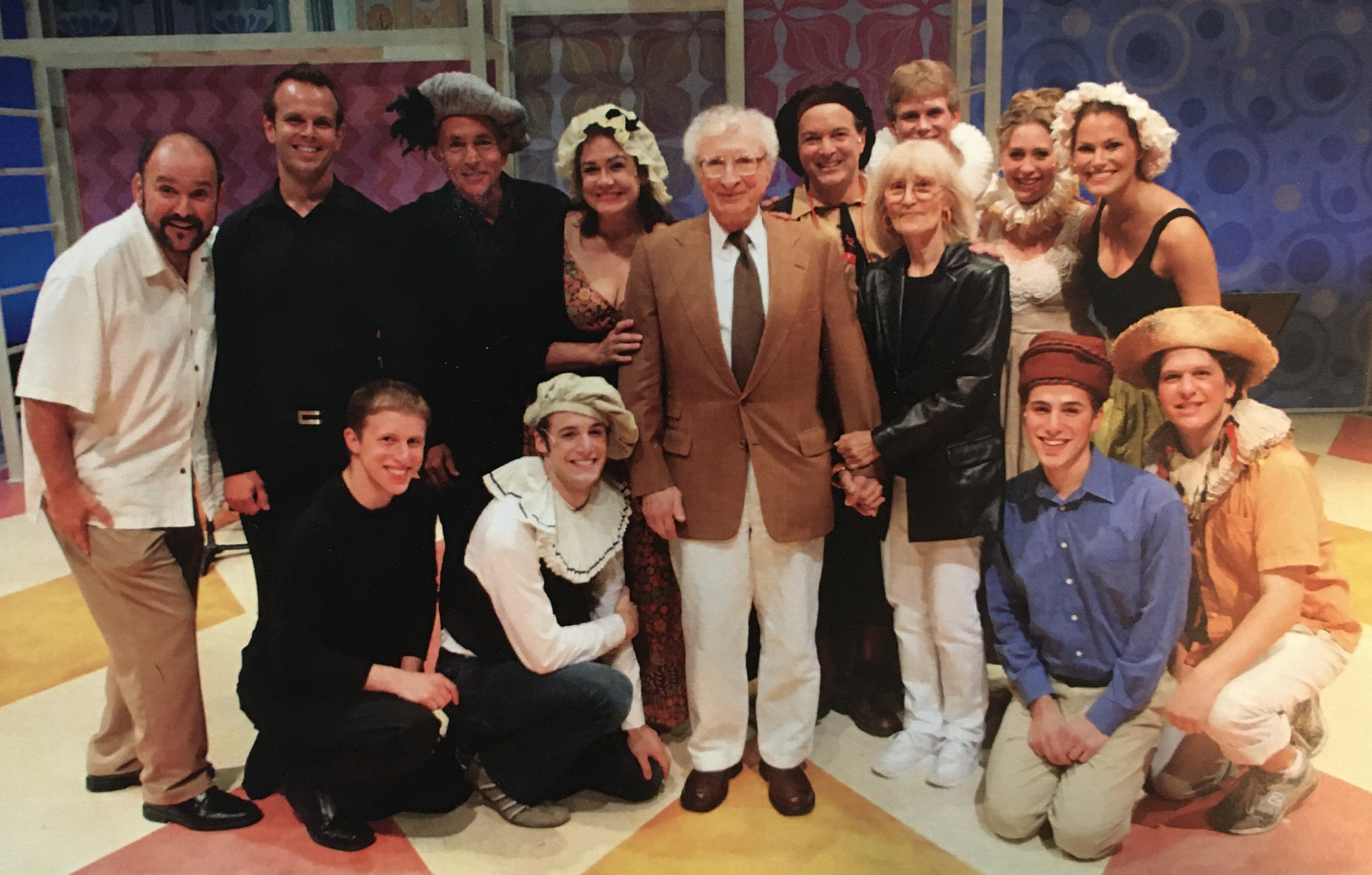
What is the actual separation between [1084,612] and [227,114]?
17.0ft

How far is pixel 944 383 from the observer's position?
256cm

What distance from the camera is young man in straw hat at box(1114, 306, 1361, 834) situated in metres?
2.42

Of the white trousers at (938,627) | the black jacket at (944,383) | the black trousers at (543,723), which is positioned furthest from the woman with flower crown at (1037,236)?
the black trousers at (543,723)

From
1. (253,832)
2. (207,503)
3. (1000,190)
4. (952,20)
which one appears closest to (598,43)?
(952,20)

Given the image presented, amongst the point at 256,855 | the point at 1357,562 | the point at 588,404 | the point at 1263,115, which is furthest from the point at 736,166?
the point at 1263,115

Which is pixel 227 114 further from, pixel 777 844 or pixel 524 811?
pixel 777 844

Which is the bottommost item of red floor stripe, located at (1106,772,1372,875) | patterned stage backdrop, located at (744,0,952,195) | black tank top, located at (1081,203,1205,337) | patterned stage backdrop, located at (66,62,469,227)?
red floor stripe, located at (1106,772,1372,875)

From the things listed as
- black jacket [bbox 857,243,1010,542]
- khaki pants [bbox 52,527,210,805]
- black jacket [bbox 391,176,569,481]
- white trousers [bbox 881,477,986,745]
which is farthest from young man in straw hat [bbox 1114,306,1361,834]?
khaki pants [bbox 52,527,210,805]

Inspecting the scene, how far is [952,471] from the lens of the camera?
2.58 m

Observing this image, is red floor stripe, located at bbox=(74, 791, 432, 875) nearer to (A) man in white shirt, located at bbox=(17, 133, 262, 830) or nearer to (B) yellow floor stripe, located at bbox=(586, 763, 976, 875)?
(A) man in white shirt, located at bbox=(17, 133, 262, 830)

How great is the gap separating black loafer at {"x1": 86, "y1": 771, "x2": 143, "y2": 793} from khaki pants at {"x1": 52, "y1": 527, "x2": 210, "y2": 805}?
0.20 meters

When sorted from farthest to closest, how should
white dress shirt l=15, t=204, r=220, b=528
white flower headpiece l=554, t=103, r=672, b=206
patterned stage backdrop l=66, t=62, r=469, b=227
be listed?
patterned stage backdrop l=66, t=62, r=469, b=227
white flower headpiece l=554, t=103, r=672, b=206
white dress shirt l=15, t=204, r=220, b=528

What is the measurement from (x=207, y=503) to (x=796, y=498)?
1.57 m

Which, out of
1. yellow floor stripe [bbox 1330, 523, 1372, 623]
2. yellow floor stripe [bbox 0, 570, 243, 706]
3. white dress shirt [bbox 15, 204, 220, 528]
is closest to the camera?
white dress shirt [bbox 15, 204, 220, 528]
